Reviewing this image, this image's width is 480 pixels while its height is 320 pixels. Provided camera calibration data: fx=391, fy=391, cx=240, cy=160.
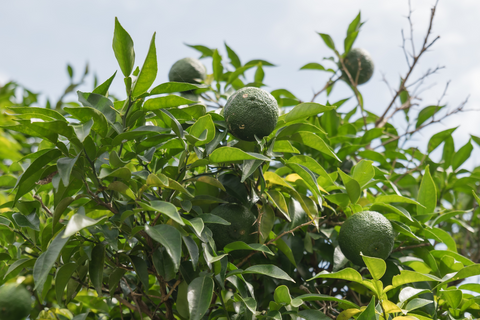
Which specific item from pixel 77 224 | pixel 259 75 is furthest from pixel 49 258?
pixel 259 75

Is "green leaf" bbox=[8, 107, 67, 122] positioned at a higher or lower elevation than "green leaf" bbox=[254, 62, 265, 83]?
lower

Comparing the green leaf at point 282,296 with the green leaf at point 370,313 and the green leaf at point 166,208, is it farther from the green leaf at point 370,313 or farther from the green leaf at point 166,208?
the green leaf at point 166,208

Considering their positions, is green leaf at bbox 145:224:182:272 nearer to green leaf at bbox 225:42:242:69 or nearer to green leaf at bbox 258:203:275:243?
green leaf at bbox 258:203:275:243

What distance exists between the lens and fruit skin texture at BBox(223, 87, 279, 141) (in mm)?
1095

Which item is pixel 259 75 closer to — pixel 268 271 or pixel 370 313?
pixel 268 271

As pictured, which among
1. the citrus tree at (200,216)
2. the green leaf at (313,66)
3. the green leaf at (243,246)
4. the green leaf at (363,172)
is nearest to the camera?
the citrus tree at (200,216)

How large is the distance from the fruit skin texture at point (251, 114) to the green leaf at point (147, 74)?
245 millimetres

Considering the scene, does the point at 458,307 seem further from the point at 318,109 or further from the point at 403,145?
the point at 403,145

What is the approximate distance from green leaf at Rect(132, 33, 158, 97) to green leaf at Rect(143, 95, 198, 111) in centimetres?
4

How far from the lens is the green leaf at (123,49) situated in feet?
3.19

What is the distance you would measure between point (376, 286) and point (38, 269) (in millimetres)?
846

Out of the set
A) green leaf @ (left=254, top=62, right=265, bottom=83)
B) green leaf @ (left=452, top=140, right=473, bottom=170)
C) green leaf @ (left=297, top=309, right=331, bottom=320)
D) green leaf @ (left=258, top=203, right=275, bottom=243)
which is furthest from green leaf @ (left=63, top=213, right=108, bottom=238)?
green leaf @ (left=452, top=140, right=473, bottom=170)

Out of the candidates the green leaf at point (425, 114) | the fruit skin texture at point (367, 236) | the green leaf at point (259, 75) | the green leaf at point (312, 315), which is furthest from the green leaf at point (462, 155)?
the green leaf at point (312, 315)

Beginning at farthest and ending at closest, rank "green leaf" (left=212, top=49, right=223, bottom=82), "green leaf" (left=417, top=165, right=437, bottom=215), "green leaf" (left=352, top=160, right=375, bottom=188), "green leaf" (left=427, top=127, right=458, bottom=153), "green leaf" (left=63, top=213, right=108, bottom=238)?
1. "green leaf" (left=427, top=127, right=458, bottom=153)
2. "green leaf" (left=212, top=49, right=223, bottom=82)
3. "green leaf" (left=417, top=165, right=437, bottom=215)
4. "green leaf" (left=352, top=160, right=375, bottom=188)
5. "green leaf" (left=63, top=213, right=108, bottom=238)
